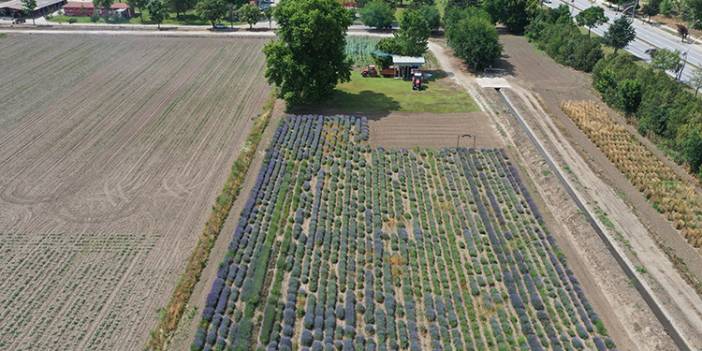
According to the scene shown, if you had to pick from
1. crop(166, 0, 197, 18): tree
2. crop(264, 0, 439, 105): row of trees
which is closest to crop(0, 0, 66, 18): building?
crop(166, 0, 197, 18): tree

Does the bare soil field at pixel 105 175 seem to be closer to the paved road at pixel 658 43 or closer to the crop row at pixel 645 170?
the crop row at pixel 645 170

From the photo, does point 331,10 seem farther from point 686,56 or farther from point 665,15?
point 665,15

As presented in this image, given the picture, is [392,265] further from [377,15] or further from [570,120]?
[377,15]

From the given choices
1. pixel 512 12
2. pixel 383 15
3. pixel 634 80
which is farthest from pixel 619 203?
pixel 383 15

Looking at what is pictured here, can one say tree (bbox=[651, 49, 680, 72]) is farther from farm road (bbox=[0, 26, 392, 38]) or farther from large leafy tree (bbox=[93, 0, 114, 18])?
large leafy tree (bbox=[93, 0, 114, 18])

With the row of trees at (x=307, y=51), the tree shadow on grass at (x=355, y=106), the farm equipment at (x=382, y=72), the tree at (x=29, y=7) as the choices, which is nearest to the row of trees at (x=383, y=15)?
the farm equipment at (x=382, y=72)
